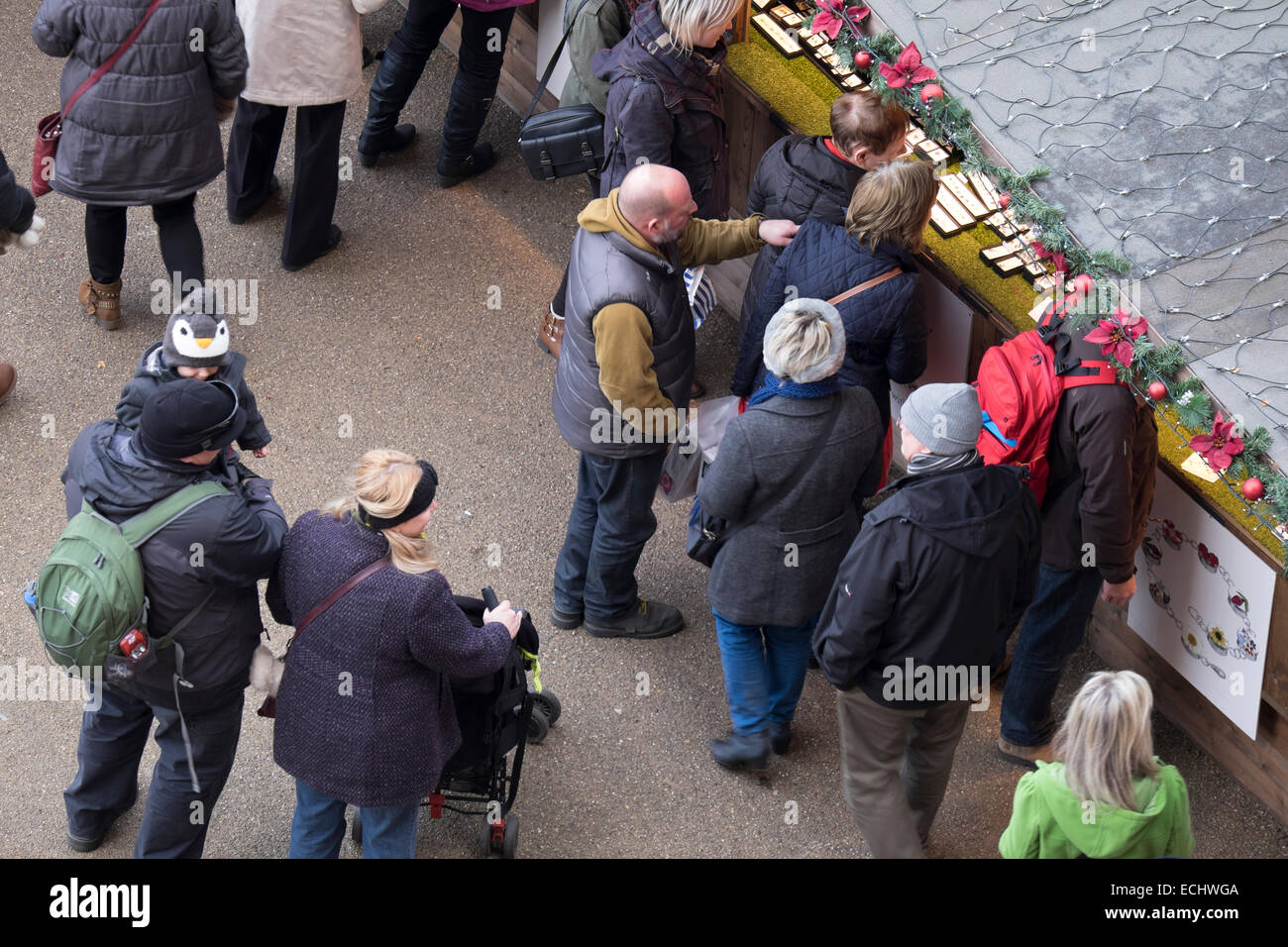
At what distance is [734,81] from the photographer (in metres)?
6.17

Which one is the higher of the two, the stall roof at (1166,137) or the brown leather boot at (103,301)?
the stall roof at (1166,137)

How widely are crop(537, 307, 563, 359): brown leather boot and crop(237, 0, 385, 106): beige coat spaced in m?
1.33

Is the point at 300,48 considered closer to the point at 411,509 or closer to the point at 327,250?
the point at 327,250

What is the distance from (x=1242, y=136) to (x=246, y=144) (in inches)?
170

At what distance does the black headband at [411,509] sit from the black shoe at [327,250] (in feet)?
10.9

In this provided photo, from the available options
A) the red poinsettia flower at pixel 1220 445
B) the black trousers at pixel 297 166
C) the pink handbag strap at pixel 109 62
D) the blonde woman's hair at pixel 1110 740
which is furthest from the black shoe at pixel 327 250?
the blonde woman's hair at pixel 1110 740

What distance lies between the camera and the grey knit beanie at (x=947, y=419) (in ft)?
13.1

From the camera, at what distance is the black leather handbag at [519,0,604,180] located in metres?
5.91

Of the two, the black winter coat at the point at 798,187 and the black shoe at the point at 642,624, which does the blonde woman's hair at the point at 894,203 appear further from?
the black shoe at the point at 642,624

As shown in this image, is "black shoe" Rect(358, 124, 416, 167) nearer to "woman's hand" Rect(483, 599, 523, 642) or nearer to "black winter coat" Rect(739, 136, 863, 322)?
"black winter coat" Rect(739, 136, 863, 322)

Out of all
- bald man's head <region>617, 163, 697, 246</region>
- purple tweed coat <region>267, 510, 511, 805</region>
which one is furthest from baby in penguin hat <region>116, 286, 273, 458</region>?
bald man's head <region>617, 163, 697, 246</region>

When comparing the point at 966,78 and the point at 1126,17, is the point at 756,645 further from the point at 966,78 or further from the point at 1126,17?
the point at 1126,17

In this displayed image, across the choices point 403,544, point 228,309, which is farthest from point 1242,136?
point 228,309

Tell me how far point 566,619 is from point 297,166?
2.52 m
